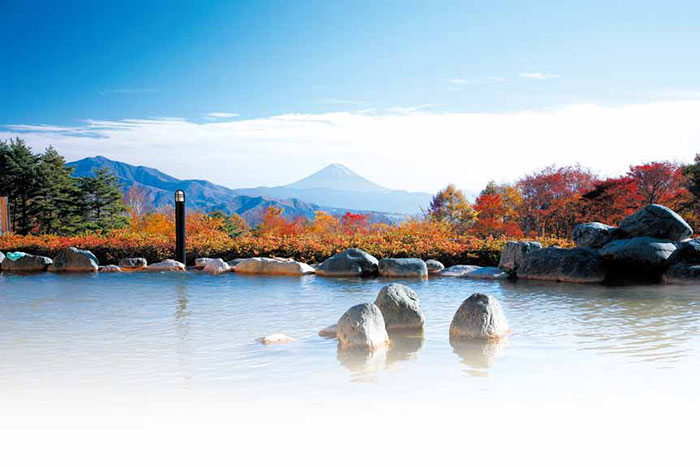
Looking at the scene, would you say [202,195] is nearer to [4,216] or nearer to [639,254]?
[4,216]

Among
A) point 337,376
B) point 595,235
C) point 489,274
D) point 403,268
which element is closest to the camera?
point 337,376

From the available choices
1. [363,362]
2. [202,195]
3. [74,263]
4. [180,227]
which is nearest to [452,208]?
[180,227]

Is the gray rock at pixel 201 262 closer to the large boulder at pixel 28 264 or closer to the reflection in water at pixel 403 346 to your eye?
the large boulder at pixel 28 264

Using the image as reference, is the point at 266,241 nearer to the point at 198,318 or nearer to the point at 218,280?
the point at 218,280

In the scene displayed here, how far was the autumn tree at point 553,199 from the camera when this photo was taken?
60.9 ft

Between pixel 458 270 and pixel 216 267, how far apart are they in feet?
16.6

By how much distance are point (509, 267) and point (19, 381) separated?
9.06m

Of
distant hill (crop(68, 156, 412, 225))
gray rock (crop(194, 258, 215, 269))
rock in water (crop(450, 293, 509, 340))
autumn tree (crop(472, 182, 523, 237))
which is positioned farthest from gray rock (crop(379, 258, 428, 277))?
distant hill (crop(68, 156, 412, 225))

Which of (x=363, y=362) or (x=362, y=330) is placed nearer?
(x=363, y=362)

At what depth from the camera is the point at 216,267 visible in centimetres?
1294

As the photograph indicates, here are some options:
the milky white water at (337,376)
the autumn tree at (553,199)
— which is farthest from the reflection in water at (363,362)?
the autumn tree at (553,199)

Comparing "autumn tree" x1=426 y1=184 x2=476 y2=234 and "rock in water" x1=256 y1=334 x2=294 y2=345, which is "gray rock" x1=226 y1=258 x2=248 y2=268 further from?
"autumn tree" x1=426 y1=184 x2=476 y2=234

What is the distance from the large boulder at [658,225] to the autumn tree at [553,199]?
6.58 metres

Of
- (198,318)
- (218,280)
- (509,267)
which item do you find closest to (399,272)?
(509,267)
